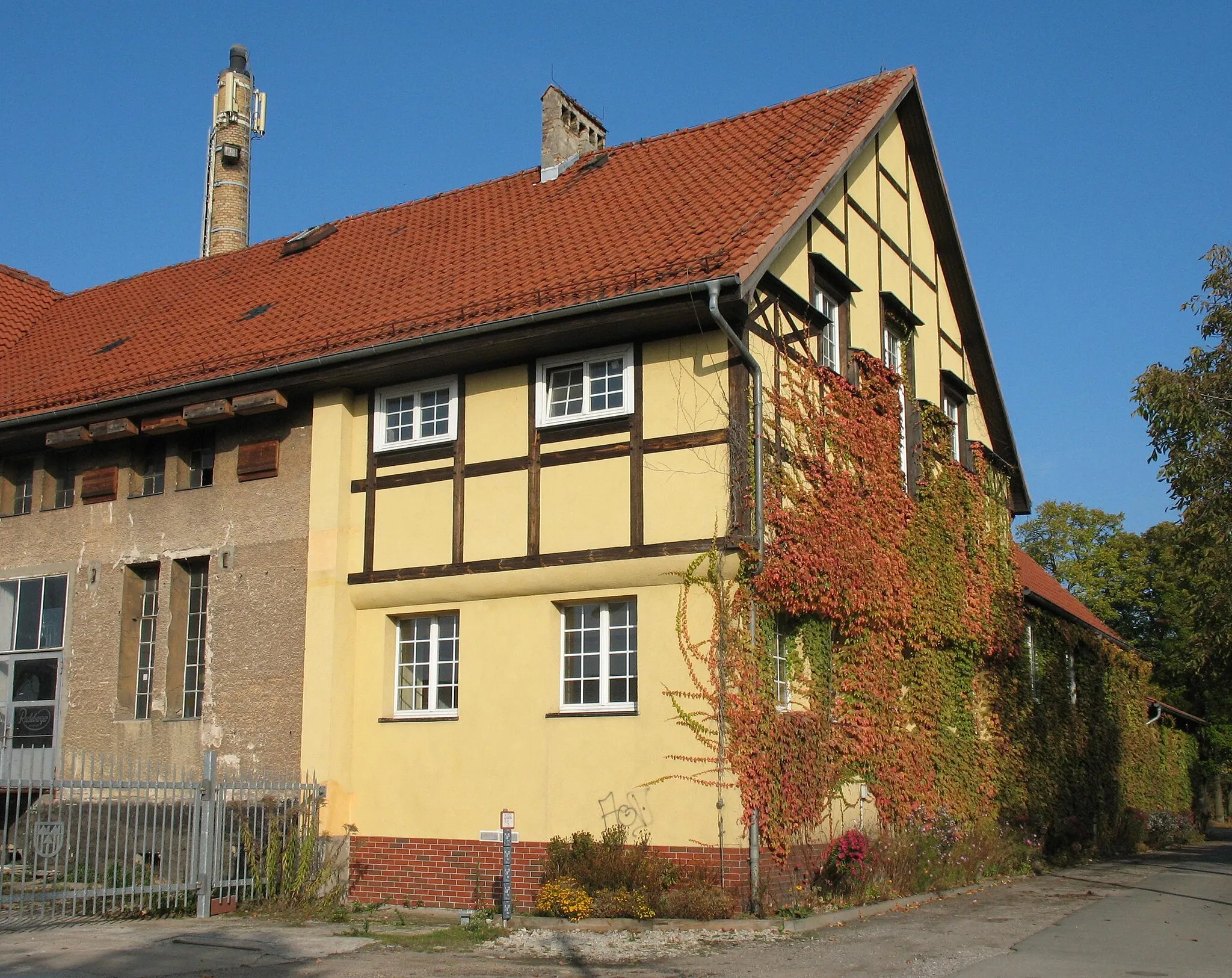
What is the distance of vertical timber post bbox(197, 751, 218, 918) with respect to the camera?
13.1 meters

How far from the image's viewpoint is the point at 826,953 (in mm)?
10672

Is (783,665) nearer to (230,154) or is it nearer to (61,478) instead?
(61,478)

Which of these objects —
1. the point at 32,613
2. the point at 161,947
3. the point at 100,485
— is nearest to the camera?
the point at 161,947

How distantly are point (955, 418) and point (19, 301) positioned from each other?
16.1m

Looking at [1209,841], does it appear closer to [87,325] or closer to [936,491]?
[936,491]

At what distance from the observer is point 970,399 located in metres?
21.2

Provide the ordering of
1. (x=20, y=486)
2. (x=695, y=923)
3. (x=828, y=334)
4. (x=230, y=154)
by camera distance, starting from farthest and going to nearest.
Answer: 1. (x=230, y=154)
2. (x=20, y=486)
3. (x=828, y=334)
4. (x=695, y=923)

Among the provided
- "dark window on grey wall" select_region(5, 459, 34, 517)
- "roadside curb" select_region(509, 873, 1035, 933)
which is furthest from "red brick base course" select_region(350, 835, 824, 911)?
"dark window on grey wall" select_region(5, 459, 34, 517)

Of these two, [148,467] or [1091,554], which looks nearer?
[148,467]

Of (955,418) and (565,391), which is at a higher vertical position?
(955,418)

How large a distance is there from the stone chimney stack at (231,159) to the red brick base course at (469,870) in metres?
18.9

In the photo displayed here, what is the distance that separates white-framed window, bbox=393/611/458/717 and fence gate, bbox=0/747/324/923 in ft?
4.60

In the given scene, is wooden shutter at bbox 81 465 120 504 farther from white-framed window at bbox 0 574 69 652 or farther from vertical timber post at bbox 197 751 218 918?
vertical timber post at bbox 197 751 218 918

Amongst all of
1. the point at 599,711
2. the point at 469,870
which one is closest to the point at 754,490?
the point at 599,711
